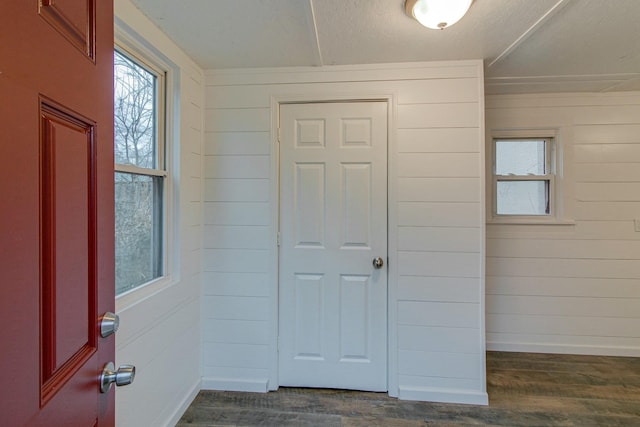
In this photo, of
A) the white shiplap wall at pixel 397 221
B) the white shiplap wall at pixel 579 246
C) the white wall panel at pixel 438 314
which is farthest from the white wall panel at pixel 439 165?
the white shiplap wall at pixel 579 246

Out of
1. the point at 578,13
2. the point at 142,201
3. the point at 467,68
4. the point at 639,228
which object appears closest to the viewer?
the point at 578,13

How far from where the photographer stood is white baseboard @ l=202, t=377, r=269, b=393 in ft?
7.12

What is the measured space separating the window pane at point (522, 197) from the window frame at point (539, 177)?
31mm

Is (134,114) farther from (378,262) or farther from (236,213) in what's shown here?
(378,262)

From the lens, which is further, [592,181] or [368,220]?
[592,181]

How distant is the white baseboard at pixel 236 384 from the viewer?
2.17m

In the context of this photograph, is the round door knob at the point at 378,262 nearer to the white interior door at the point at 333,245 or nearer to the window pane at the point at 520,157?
the white interior door at the point at 333,245

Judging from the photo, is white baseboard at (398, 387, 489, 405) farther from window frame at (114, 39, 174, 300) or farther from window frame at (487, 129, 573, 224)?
window frame at (114, 39, 174, 300)

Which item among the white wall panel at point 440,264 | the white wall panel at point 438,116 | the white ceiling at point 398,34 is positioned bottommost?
the white wall panel at point 440,264

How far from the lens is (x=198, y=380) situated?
7.09 feet

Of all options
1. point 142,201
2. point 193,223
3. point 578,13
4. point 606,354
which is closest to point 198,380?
point 193,223

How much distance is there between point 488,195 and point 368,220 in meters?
1.34

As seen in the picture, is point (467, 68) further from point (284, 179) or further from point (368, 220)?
point (284, 179)

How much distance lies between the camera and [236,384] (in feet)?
7.17
